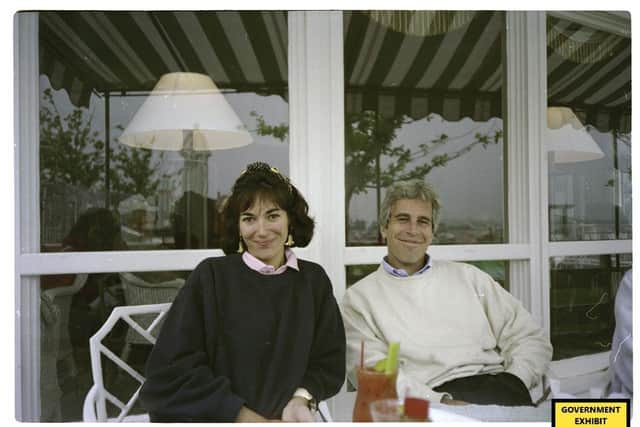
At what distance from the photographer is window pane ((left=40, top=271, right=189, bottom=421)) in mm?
1883

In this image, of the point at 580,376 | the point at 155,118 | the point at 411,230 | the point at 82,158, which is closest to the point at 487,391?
the point at 580,376

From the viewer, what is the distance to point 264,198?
1.80 meters

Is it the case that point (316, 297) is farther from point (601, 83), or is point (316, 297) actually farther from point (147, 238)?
point (601, 83)

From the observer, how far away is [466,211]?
79.2 inches

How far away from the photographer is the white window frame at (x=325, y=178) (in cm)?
185

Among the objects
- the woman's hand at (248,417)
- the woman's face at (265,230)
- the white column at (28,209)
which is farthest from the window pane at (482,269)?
the white column at (28,209)

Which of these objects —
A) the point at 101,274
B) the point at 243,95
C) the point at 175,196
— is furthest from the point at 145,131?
the point at 101,274

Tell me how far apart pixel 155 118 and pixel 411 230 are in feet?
3.65

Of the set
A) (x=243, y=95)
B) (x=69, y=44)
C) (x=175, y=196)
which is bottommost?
(x=175, y=196)

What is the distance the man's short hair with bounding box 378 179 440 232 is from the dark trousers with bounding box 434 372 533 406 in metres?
0.60

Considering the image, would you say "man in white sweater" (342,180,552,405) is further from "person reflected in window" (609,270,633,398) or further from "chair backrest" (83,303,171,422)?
"chair backrest" (83,303,171,422)

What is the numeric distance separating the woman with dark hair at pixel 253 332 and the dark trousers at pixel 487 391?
1.45 ft

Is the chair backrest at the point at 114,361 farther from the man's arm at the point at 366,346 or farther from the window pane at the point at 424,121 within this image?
the window pane at the point at 424,121
